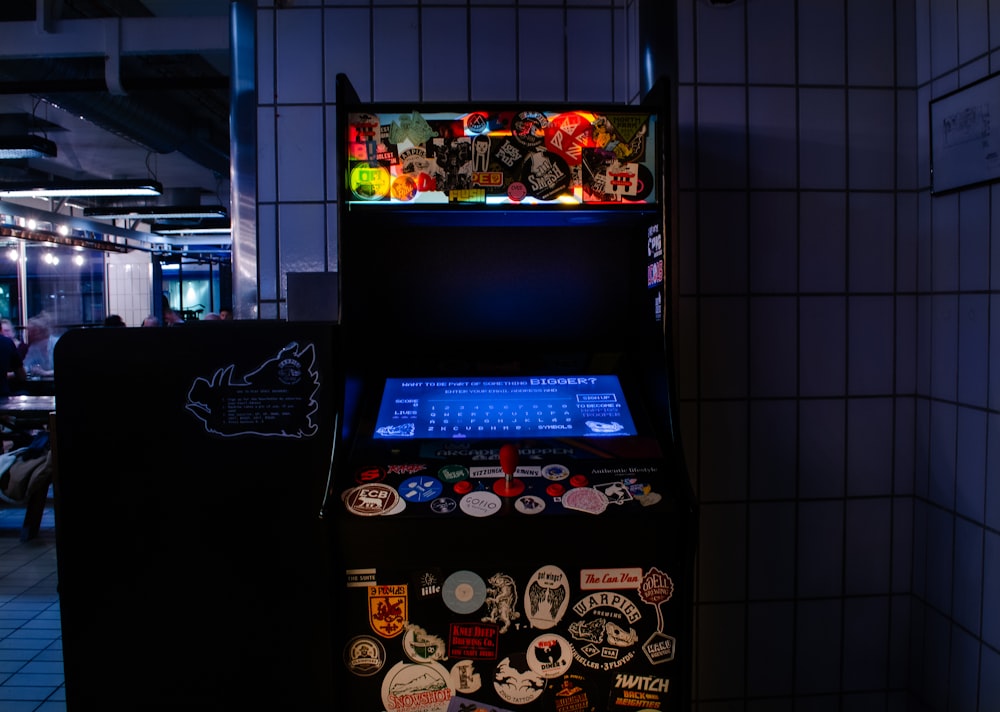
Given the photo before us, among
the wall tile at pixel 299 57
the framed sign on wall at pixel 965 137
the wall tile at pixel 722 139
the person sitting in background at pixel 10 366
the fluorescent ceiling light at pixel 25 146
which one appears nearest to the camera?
the framed sign on wall at pixel 965 137

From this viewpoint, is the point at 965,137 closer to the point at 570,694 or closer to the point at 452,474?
the point at 452,474

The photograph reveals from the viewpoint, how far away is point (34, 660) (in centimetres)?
295

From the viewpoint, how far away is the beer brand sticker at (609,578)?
4.93 feet

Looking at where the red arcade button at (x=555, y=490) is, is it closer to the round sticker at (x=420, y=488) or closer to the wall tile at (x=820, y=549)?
the round sticker at (x=420, y=488)

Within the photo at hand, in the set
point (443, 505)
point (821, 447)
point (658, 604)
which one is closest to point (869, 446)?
point (821, 447)

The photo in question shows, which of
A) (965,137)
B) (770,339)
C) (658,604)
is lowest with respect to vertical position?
(658,604)

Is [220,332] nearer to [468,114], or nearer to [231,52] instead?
[468,114]

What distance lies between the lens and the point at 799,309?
2162 mm

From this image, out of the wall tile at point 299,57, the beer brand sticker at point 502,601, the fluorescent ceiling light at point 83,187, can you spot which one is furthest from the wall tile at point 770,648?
the fluorescent ceiling light at point 83,187

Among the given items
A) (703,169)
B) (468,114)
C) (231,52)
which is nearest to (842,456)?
(703,169)

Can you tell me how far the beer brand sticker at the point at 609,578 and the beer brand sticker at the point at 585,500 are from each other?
156mm

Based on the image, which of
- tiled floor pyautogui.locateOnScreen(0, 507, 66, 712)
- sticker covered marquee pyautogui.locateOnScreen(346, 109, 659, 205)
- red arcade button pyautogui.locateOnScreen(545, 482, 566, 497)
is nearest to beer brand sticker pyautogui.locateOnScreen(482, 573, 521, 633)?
red arcade button pyautogui.locateOnScreen(545, 482, 566, 497)

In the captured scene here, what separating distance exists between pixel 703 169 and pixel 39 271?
12573mm

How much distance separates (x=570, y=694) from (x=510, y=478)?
54cm
